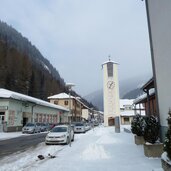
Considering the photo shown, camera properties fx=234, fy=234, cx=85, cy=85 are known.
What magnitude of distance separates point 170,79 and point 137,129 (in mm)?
5691

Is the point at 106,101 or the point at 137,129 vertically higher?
the point at 106,101

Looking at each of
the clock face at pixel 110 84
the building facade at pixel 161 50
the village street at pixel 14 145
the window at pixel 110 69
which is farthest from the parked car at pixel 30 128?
the window at pixel 110 69

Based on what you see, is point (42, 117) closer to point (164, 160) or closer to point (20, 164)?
point (20, 164)

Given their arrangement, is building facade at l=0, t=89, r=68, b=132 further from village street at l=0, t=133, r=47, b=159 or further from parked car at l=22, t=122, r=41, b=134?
village street at l=0, t=133, r=47, b=159

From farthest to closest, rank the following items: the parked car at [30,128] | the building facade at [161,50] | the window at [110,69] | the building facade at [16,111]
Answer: the window at [110,69], the building facade at [16,111], the parked car at [30,128], the building facade at [161,50]

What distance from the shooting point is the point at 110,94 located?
7381 cm

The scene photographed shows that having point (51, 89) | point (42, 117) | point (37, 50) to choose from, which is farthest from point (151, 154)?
point (37, 50)

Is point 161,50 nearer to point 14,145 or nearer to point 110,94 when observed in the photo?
point 14,145

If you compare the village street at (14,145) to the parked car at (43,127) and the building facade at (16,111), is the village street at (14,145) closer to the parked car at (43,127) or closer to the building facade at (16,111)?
the building facade at (16,111)

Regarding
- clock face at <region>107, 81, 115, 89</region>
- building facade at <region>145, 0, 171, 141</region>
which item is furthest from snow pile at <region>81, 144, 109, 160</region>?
clock face at <region>107, 81, 115, 89</region>

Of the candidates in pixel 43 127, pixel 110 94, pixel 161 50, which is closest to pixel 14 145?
pixel 161 50

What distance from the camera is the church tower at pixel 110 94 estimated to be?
7288 centimetres

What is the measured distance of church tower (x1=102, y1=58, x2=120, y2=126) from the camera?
239 ft

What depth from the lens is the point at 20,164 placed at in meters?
10.4
